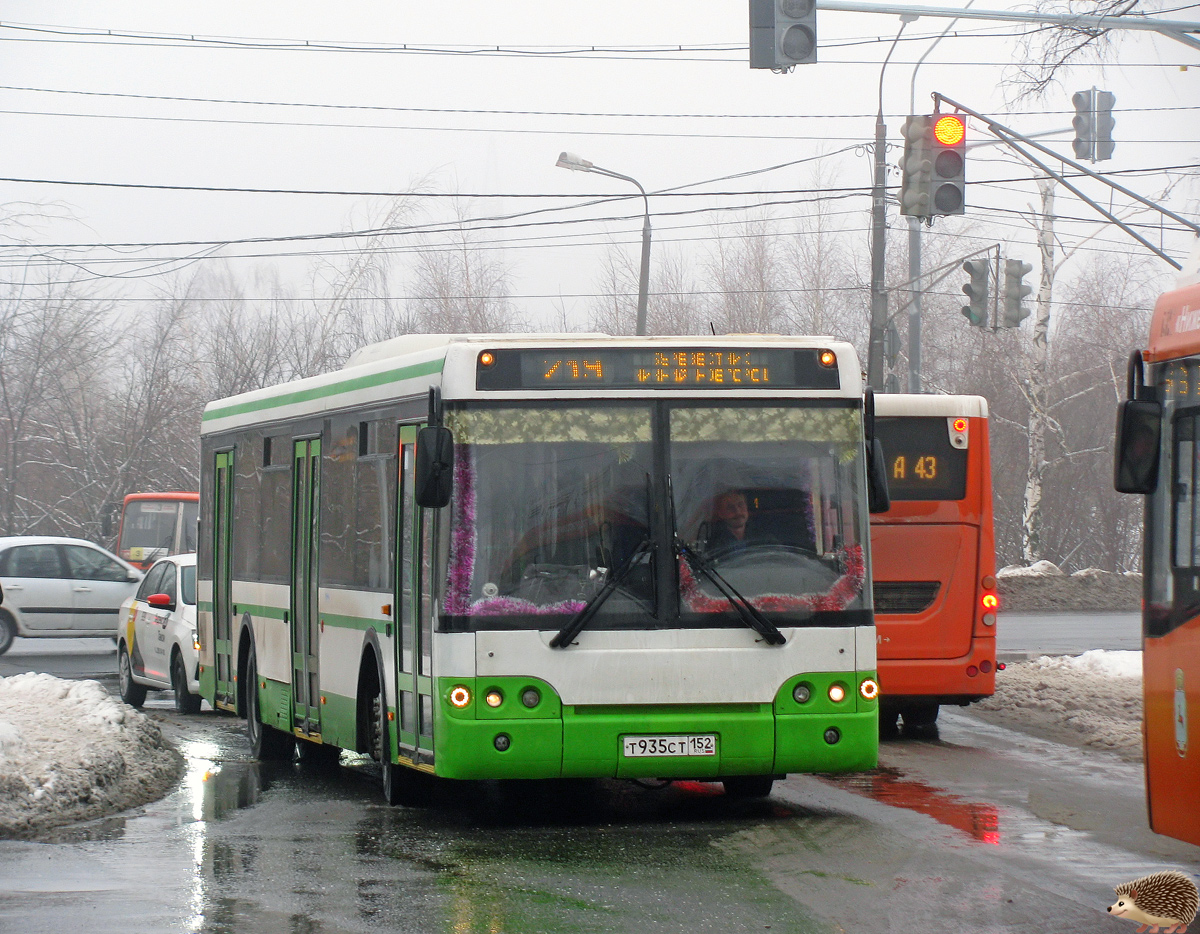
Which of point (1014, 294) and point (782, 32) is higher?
point (782, 32)

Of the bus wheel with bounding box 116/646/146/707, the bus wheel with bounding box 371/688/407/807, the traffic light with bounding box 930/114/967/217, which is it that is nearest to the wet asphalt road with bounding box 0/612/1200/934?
the bus wheel with bounding box 371/688/407/807

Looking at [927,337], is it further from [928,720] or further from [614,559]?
[614,559]

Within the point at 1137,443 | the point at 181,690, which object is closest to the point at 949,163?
the point at 181,690

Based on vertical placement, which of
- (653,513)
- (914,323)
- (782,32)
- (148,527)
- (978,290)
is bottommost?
(148,527)

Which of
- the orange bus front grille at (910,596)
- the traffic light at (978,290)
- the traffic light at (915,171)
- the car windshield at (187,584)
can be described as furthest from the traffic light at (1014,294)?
the car windshield at (187,584)

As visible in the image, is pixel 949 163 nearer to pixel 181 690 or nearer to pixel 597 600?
pixel 597 600

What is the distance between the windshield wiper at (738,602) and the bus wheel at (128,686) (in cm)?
1047

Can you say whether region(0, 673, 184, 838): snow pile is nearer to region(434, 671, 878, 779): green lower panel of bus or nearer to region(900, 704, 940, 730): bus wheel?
region(434, 671, 878, 779): green lower panel of bus

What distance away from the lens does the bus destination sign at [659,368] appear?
9242 mm

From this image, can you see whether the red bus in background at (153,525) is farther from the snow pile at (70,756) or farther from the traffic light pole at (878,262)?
the snow pile at (70,756)

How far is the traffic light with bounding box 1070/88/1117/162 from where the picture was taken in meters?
22.1

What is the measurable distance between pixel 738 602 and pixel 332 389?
3.48 metres

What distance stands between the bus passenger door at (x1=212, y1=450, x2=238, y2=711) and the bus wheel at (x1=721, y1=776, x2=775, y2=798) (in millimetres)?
4892

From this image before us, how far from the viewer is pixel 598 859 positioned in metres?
8.27
